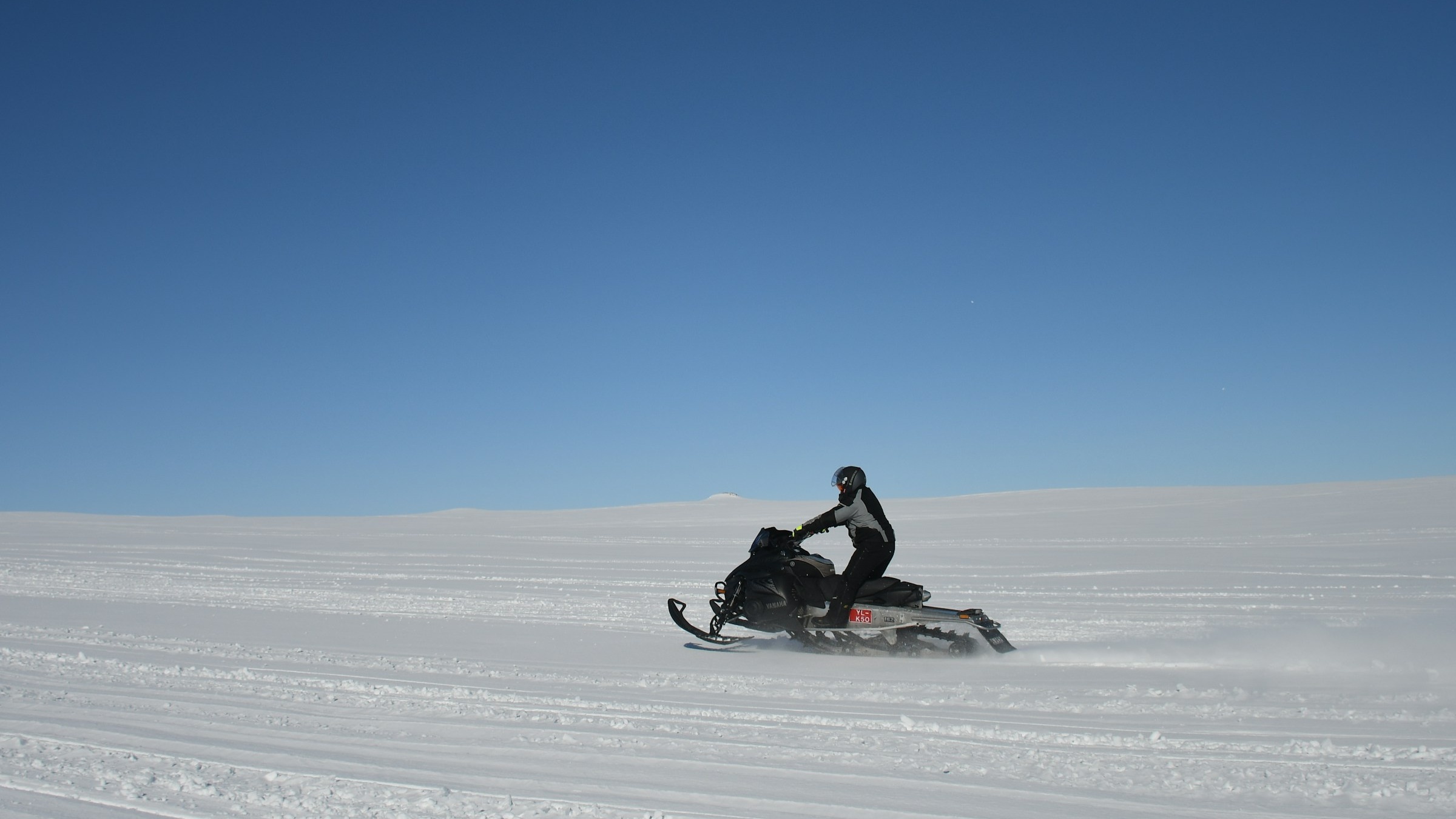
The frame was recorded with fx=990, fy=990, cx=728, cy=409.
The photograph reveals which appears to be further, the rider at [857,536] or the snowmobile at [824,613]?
the rider at [857,536]

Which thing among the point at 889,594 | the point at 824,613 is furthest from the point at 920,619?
the point at 824,613

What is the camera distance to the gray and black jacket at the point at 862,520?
833 cm

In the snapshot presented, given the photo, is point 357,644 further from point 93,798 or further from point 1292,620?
point 1292,620

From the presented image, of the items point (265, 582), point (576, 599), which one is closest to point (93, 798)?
point (576, 599)

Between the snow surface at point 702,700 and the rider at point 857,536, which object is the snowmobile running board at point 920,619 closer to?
the rider at point 857,536

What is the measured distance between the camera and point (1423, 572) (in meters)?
12.9

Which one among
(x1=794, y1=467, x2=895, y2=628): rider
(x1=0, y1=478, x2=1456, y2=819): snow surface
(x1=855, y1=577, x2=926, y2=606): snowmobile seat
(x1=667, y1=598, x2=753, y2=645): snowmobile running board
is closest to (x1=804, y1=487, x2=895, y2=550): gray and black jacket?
(x1=794, y1=467, x2=895, y2=628): rider

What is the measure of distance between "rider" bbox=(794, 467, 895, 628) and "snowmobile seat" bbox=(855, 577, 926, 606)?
57 millimetres

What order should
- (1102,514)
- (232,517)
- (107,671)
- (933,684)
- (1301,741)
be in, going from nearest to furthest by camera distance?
(1301,741), (933,684), (107,671), (1102,514), (232,517)

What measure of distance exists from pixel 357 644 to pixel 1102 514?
2031 centimetres

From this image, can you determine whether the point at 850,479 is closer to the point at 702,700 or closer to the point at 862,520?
the point at 862,520

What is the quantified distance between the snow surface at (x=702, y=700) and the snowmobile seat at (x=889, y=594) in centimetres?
52

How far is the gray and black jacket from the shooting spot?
8.33 meters

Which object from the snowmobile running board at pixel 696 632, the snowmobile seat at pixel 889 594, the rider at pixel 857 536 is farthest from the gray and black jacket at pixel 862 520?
the snowmobile running board at pixel 696 632
